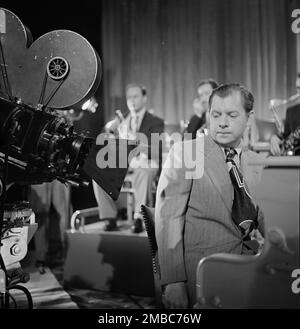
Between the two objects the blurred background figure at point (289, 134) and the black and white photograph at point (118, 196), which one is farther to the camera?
the blurred background figure at point (289, 134)

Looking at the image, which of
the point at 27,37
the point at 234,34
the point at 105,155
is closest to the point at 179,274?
the point at 105,155

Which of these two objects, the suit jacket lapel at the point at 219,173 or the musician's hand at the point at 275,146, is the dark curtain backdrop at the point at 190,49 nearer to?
the musician's hand at the point at 275,146

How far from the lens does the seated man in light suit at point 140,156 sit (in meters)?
3.94

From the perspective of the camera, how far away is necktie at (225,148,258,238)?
65.7 inches

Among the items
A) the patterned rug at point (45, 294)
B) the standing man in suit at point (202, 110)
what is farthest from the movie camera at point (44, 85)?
the standing man in suit at point (202, 110)

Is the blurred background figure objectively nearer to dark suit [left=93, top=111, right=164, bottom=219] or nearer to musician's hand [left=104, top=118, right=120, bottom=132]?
dark suit [left=93, top=111, right=164, bottom=219]

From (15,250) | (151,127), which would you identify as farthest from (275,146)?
(15,250)

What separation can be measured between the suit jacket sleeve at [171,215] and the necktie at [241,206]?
0.64ft

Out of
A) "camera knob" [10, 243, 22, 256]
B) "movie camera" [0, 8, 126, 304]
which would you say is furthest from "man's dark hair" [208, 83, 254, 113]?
"camera knob" [10, 243, 22, 256]

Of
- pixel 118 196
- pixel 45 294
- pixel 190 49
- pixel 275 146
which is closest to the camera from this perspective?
pixel 118 196

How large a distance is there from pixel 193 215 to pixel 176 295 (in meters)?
0.31

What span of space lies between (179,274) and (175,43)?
4420 mm

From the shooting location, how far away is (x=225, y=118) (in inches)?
67.7

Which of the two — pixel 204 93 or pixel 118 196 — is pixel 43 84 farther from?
pixel 204 93
